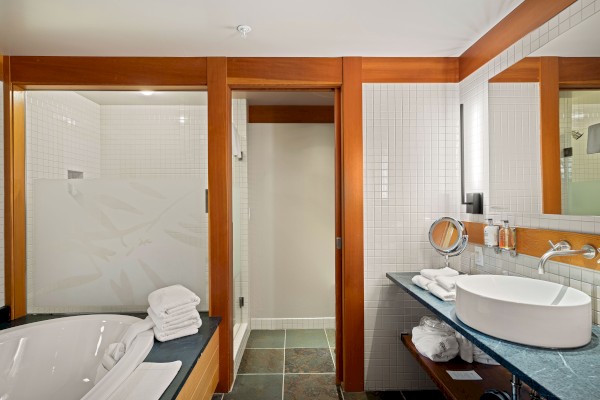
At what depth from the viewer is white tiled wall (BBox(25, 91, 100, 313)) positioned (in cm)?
220

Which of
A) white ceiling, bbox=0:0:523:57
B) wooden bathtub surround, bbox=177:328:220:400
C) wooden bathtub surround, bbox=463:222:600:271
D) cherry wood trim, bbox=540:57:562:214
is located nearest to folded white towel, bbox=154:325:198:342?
wooden bathtub surround, bbox=177:328:220:400

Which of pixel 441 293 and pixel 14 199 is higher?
pixel 14 199

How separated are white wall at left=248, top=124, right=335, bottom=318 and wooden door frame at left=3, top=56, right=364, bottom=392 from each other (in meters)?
1.16

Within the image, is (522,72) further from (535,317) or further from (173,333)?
(173,333)

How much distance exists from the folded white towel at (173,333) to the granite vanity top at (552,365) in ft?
4.57

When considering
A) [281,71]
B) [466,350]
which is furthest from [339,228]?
[281,71]

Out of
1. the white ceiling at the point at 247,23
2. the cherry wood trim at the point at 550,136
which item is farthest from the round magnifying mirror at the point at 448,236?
the white ceiling at the point at 247,23

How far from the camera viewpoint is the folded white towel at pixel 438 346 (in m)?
1.76

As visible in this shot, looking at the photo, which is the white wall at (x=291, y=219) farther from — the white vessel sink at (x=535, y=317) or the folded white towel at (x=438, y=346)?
the white vessel sink at (x=535, y=317)

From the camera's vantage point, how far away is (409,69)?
87.1 inches

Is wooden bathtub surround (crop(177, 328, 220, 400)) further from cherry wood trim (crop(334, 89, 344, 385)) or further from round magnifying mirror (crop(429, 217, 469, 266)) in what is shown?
round magnifying mirror (crop(429, 217, 469, 266))

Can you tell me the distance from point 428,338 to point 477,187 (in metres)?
0.96

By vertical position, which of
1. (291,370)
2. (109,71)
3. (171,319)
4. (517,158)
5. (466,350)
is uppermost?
(109,71)

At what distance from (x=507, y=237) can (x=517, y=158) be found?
1.35 feet
